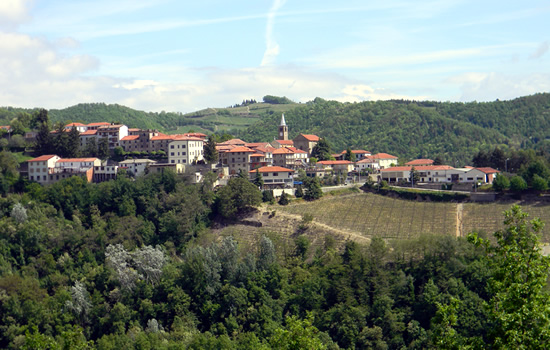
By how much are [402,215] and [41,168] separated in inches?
1450

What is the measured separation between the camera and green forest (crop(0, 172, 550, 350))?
47.8 meters

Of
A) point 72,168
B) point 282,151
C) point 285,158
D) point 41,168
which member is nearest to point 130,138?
point 72,168

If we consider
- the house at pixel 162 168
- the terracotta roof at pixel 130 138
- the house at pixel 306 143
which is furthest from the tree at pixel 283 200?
the terracotta roof at pixel 130 138

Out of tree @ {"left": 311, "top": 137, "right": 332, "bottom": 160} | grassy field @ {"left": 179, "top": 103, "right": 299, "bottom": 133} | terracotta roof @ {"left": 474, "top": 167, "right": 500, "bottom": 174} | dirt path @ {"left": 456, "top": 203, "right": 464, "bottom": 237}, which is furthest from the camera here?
grassy field @ {"left": 179, "top": 103, "right": 299, "bottom": 133}

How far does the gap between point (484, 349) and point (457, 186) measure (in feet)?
164

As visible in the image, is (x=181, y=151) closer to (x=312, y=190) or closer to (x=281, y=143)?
(x=312, y=190)

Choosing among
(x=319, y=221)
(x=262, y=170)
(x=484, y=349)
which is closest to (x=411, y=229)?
(x=319, y=221)

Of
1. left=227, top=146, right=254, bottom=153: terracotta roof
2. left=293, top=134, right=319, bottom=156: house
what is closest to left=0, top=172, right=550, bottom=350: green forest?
left=227, top=146, right=254, bottom=153: terracotta roof

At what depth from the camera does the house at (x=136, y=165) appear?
233ft

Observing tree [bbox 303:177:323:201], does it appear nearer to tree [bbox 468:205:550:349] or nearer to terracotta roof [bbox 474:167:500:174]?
terracotta roof [bbox 474:167:500:174]

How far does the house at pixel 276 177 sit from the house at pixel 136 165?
11572mm

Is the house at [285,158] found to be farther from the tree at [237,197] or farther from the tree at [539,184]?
the tree at [539,184]

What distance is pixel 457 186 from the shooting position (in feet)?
217

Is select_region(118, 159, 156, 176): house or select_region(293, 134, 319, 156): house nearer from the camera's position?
select_region(118, 159, 156, 176): house
